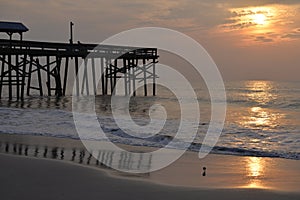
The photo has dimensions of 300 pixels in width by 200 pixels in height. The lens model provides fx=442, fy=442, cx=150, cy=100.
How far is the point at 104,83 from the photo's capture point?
1433 inches

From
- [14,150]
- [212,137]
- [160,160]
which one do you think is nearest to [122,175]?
[160,160]

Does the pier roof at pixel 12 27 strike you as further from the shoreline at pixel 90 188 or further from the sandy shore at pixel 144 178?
the shoreline at pixel 90 188

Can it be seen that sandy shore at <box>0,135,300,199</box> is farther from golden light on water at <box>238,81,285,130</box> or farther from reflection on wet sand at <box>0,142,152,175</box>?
golden light on water at <box>238,81,285,130</box>

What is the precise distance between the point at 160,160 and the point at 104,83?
26.9 metres

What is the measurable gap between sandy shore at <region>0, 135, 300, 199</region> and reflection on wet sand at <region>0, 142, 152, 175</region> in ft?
0.07

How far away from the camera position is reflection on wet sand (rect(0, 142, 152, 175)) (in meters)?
9.35

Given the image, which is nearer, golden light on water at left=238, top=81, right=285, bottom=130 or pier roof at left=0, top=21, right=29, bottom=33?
golden light on water at left=238, top=81, right=285, bottom=130

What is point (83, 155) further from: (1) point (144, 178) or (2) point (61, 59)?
(2) point (61, 59)

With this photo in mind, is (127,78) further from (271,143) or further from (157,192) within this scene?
(157,192)

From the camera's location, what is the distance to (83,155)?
10.3m

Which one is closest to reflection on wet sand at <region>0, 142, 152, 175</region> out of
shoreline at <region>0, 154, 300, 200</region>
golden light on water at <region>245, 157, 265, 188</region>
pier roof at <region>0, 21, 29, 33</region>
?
shoreline at <region>0, 154, 300, 200</region>

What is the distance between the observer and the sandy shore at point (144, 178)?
6742mm

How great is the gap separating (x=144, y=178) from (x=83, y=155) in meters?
2.80

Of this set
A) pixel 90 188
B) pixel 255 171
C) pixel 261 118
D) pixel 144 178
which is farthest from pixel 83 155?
pixel 261 118
